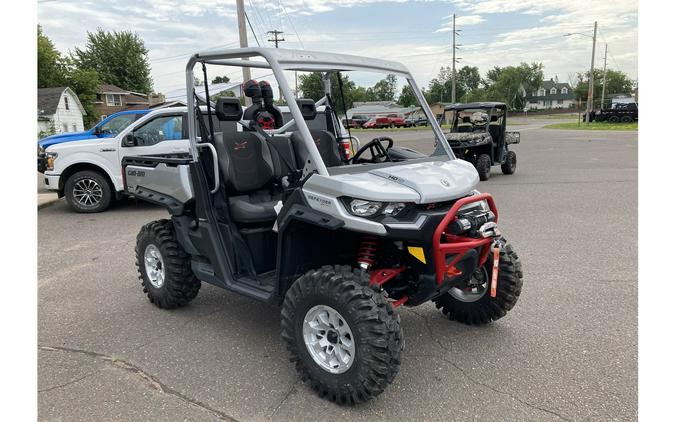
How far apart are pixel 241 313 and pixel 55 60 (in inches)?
2378

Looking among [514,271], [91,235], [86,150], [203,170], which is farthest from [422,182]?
[86,150]

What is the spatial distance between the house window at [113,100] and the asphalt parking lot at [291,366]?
6283 cm

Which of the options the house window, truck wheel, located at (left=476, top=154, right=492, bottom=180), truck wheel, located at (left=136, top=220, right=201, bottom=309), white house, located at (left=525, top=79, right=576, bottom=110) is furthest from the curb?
white house, located at (left=525, top=79, right=576, bottom=110)

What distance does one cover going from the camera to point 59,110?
149 ft

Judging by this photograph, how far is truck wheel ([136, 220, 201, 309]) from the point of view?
4390 mm

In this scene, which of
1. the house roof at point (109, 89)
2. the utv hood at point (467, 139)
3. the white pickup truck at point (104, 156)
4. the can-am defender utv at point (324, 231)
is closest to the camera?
the can-am defender utv at point (324, 231)

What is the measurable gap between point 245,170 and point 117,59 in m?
71.9

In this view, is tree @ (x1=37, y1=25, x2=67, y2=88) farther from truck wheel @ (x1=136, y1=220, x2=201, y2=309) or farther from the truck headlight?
truck wheel @ (x1=136, y1=220, x2=201, y2=309)

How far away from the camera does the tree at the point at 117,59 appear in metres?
64.7

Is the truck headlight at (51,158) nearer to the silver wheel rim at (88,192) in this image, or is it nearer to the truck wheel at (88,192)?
the truck wheel at (88,192)

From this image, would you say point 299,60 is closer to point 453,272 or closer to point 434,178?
point 434,178

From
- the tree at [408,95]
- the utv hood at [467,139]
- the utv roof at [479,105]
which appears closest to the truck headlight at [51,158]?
the tree at [408,95]

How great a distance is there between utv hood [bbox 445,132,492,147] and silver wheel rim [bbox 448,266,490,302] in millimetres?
8484

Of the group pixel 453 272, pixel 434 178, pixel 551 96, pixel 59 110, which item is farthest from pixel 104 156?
pixel 551 96
